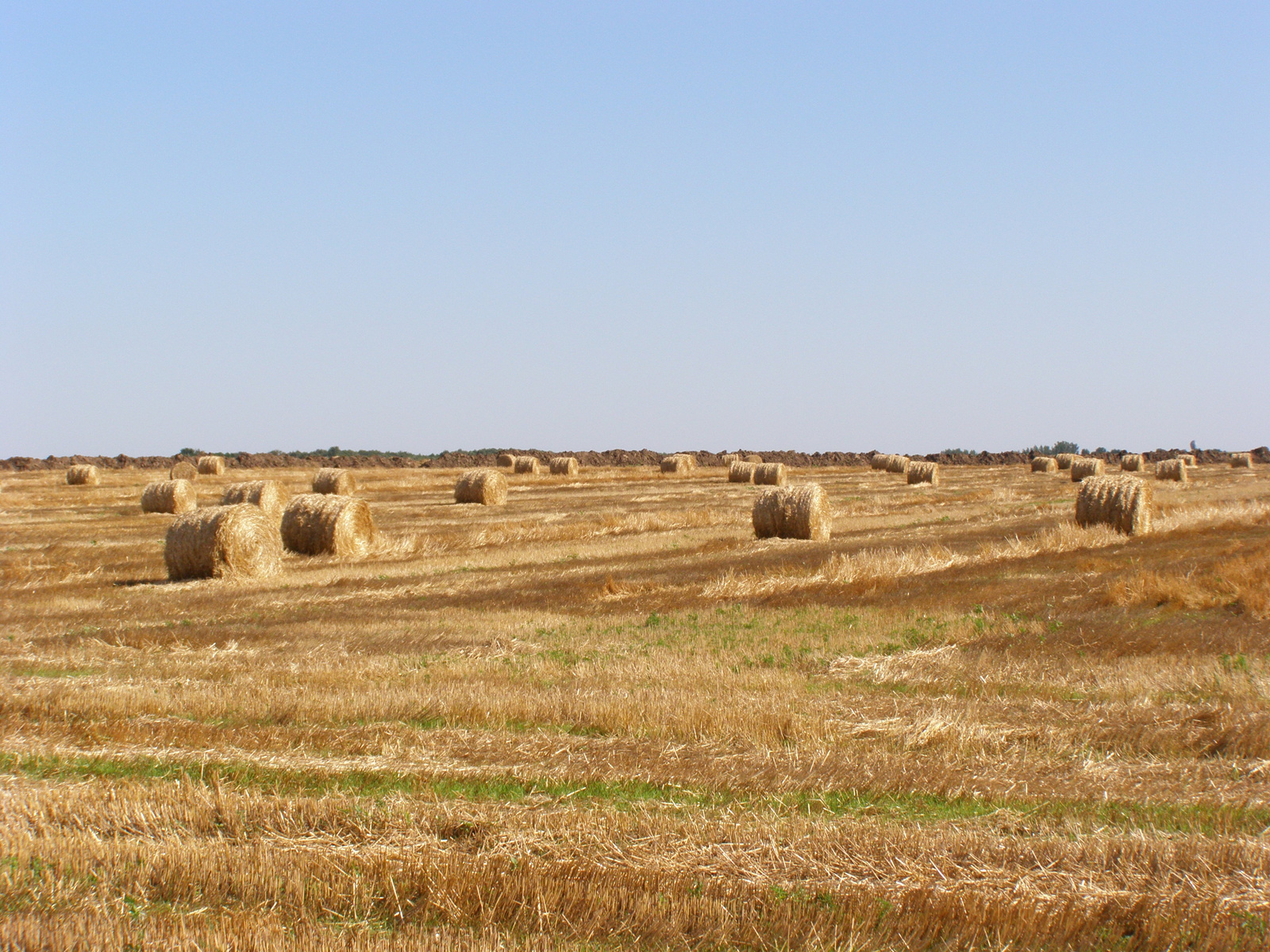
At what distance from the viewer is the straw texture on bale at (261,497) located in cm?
3650

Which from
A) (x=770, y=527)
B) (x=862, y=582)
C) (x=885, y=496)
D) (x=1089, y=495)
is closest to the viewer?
(x=862, y=582)

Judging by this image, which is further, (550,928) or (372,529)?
(372,529)

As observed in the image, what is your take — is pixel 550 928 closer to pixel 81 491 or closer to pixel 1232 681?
pixel 1232 681

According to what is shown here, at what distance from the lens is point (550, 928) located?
588 cm

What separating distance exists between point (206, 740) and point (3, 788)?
181 centimetres

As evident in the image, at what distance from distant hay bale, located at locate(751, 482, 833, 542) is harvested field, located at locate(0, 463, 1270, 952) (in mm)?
9179

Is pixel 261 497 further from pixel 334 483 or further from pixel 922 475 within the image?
pixel 922 475

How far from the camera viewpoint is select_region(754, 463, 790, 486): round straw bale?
2237 inches

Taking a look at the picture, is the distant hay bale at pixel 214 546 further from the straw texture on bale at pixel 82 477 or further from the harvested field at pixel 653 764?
the straw texture on bale at pixel 82 477

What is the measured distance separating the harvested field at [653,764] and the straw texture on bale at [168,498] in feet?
72.2

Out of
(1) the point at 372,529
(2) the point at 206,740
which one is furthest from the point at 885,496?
(2) the point at 206,740

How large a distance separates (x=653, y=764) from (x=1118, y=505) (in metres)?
23.0

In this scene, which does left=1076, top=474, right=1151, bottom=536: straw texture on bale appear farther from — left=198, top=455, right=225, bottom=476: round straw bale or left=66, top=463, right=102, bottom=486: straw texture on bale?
left=198, top=455, right=225, bottom=476: round straw bale

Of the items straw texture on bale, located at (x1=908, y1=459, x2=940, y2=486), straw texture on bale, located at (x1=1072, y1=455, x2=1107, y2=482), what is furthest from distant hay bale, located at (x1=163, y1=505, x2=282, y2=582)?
straw texture on bale, located at (x1=1072, y1=455, x2=1107, y2=482)
